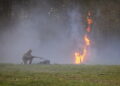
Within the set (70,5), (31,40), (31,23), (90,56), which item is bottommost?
(90,56)

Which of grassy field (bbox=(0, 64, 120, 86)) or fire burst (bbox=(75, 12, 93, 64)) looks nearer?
grassy field (bbox=(0, 64, 120, 86))

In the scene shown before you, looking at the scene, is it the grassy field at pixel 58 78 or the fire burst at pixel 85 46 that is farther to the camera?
the fire burst at pixel 85 46

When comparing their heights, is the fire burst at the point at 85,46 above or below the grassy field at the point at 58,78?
above

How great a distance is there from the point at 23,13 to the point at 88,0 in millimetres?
14704

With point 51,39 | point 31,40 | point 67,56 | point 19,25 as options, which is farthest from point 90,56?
point 19,25

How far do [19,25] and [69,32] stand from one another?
11.3m

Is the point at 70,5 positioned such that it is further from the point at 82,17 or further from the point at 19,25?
the point at 19,25

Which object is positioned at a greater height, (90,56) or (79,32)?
(79,32)

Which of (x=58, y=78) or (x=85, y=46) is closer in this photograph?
(x=58, y=78)

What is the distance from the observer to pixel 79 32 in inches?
2260

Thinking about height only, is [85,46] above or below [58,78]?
above

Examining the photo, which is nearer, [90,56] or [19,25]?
[90,56]

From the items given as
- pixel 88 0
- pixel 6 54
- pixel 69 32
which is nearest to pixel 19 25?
pixel 6 54

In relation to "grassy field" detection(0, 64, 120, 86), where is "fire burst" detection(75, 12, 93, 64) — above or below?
above
